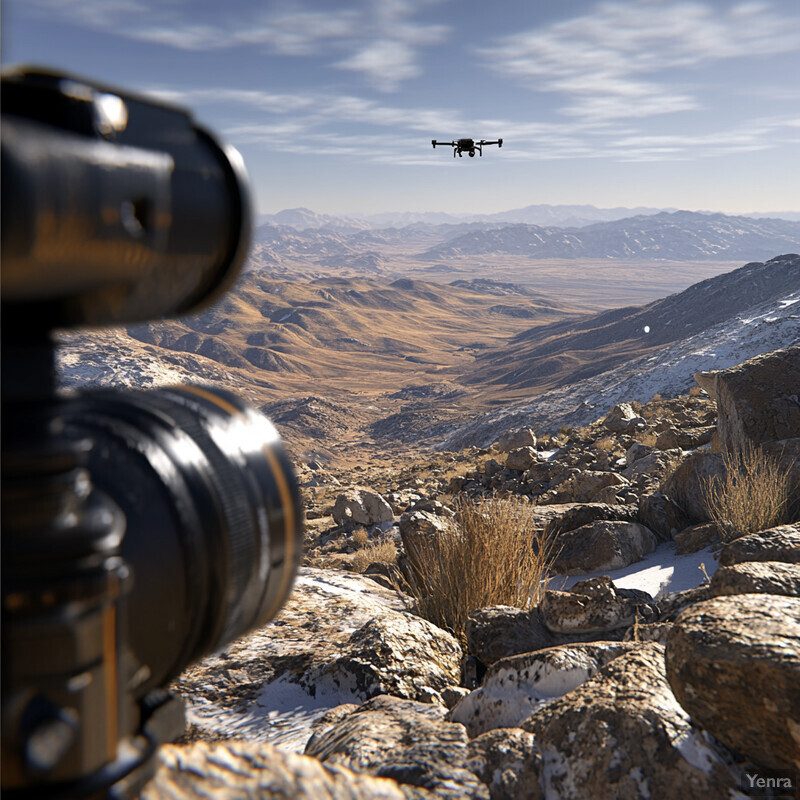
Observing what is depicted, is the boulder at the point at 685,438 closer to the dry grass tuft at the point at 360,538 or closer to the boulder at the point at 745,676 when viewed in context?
the dry grass tuft at the point at 360,538

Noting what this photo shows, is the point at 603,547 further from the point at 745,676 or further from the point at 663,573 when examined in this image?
the point at 745,676

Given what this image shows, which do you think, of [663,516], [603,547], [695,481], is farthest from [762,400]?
[603,547]

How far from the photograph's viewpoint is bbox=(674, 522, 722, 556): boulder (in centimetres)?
492

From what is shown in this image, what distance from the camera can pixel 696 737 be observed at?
1961 millimetres

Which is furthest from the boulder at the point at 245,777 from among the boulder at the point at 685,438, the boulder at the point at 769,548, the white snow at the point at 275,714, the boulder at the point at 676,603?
the boulder at the point at 685,438

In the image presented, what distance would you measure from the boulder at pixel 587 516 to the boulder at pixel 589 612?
6.74ft

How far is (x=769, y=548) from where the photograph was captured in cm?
343

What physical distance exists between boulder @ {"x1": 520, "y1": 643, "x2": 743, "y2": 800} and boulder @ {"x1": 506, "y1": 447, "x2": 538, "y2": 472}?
29.0ft

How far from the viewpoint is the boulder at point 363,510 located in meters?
10.3

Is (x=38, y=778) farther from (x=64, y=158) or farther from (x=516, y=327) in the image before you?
(x=516, y=327)

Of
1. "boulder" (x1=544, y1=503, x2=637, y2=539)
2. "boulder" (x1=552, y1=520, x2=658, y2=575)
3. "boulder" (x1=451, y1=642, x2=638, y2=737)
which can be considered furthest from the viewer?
"boulder" (x1=544, y1=503, x2=637, y2=539)

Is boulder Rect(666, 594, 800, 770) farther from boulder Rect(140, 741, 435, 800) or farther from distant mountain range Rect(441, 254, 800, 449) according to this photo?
distant mountain range Rect(441, 254, 800, 449)

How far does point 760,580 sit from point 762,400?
3.65m

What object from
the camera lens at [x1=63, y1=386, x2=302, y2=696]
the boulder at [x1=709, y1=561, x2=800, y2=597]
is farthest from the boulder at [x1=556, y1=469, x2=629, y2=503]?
the camera lens at [x1=63, y1=386, x2=302, y2=696]
